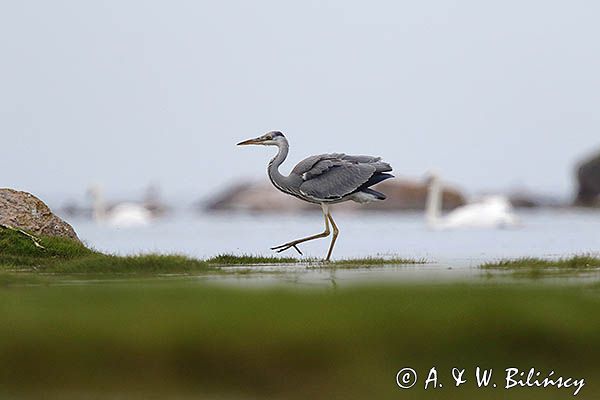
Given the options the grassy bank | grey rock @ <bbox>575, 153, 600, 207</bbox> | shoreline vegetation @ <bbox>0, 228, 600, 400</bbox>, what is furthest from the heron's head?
grey rock @ <bbox>575, 153, 600, 207</bbox>

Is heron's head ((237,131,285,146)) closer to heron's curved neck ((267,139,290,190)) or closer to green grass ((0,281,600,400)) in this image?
heron's curved neck ((267,139,290,190))

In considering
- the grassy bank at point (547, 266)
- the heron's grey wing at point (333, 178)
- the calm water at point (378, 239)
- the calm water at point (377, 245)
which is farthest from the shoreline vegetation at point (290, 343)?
the calm water at point (378, 239)

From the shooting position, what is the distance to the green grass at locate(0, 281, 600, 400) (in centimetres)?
784

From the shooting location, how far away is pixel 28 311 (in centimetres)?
852

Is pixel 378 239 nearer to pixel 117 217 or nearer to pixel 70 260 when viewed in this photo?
pixel 70 260

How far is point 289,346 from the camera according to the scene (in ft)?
26.1

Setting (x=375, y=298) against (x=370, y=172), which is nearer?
(x=375, y=298)

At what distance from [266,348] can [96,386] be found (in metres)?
1.16

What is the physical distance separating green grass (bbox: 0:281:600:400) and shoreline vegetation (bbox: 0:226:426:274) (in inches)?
116

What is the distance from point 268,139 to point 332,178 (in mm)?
1028

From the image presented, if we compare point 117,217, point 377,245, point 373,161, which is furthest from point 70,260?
point 117,217

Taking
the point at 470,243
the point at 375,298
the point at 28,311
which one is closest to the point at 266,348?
the point at 375,298

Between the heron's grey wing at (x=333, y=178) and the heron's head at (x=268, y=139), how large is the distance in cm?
64

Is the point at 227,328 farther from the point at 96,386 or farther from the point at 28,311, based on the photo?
the point at 28,311
